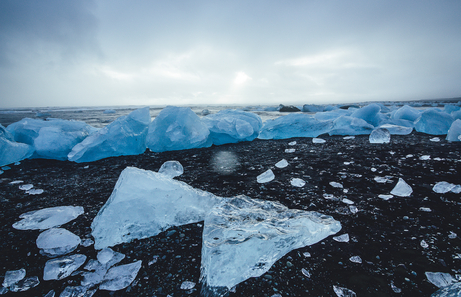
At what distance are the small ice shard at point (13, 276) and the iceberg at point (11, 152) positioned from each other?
7.50ft

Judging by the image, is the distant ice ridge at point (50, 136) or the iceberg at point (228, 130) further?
the iceberg at point (228, 130)

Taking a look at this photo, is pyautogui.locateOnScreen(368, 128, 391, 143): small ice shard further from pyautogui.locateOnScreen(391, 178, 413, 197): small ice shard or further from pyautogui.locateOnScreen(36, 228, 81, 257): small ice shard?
pyautogui.locateOnScreen(36, 228, 81, 257): small ice shard

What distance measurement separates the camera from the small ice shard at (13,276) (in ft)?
2.39

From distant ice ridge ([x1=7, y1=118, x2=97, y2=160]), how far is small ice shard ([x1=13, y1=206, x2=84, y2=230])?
164 centimetres

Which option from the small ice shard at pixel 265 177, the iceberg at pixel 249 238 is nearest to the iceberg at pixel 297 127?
the small ice shard at pixel 265 177

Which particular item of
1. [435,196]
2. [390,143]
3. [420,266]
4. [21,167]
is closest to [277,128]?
[390,143]

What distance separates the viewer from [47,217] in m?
1.12

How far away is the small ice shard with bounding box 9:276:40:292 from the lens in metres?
0.71

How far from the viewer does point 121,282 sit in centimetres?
72

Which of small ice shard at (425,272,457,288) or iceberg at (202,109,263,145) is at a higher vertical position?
iceberg at (202,109,263,145)

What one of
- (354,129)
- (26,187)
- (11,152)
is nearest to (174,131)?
(26,187)

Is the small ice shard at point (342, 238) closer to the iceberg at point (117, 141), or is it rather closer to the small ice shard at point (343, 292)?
the small ice shard at point (343, 292)

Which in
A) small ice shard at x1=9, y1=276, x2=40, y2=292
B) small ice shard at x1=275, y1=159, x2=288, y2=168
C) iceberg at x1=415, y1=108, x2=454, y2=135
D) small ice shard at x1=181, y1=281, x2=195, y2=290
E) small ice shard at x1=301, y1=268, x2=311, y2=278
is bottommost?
small ice shard at x1=9, y1=276, x2=40, y2=292

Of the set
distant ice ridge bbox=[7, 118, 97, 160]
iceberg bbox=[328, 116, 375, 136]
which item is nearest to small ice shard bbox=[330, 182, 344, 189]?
iceberg bbox=[328, 116, 375, 136]
